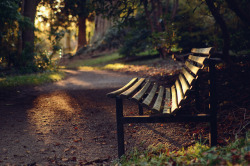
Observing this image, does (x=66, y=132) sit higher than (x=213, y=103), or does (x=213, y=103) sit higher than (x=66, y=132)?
(x=213, y=103)

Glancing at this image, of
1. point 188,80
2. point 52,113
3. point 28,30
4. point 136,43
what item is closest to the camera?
point 188,80

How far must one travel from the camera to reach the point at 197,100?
5.26 meters

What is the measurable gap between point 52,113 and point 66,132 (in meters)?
1.36

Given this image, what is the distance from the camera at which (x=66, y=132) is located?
16.3 feet

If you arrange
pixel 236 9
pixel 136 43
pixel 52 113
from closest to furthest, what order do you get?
pixel 52 113
pixel 236 9
pixel 136 43

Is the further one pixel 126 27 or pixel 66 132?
pixel 126 27

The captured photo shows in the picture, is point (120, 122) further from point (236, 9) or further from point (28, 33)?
point (28, 33)

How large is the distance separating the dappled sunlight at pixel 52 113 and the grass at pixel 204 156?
1795mm

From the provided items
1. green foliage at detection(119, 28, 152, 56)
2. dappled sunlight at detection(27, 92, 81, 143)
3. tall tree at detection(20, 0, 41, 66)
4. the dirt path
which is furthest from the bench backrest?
green foliage at detection(119, 28, 152, 56)

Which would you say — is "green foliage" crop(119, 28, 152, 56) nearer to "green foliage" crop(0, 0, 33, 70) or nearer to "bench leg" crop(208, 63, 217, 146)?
"green foliage" crop(0, 0, 33, 70)

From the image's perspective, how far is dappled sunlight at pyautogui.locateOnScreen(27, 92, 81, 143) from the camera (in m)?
5.18

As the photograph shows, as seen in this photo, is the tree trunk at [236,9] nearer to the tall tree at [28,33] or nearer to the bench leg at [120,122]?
the bench leg at [120,122]

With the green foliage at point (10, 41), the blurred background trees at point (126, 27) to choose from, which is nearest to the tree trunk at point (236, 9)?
the blurred background trees at point (126, 27)

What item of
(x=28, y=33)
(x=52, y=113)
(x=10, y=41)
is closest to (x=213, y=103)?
(x=52, y=113)
